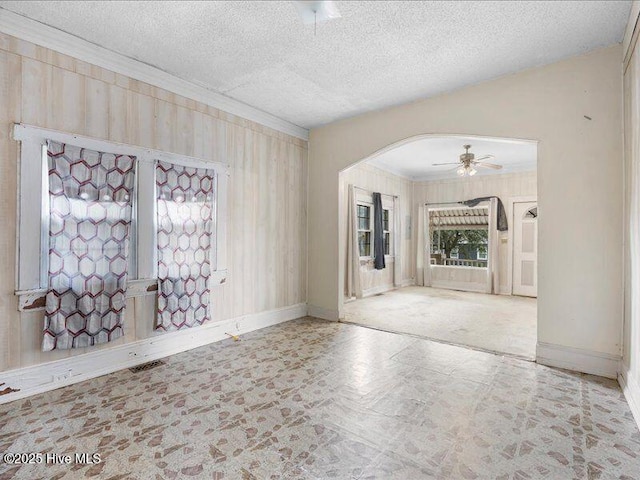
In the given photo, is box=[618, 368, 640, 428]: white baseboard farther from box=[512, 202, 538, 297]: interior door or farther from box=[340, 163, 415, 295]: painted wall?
box=[512, 202, 538, 297]: interior door

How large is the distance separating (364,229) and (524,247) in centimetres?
357

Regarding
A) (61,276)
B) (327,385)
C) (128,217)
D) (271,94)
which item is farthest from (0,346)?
(271,94)

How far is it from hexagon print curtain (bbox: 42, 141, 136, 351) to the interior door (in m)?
7.47

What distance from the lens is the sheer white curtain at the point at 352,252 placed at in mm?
6363

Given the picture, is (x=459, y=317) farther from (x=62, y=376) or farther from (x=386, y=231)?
(x=62, y=376)

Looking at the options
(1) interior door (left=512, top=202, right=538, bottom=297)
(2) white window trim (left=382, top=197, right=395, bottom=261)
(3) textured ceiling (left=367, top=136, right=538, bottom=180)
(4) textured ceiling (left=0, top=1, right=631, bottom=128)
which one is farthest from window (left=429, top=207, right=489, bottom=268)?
(4) textured ceiling (left=0, top=1, right=631, bottom=128)

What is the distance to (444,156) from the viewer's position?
21.2 feet

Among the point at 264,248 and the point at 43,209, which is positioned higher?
the point at 43,209

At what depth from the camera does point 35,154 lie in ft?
8.46

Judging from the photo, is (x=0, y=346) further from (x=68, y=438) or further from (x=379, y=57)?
(x=379, y=57)

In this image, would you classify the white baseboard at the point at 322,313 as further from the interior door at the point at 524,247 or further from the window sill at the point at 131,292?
the interior door at the point at 524,247

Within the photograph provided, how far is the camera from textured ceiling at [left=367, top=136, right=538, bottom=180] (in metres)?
5.59

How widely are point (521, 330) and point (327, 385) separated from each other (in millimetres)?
3087

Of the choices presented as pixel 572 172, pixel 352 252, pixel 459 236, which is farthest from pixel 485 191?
pixel 572 172
